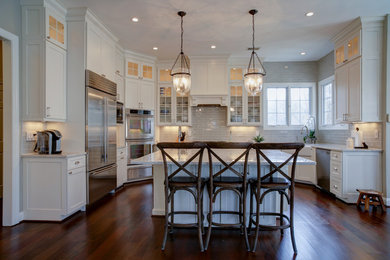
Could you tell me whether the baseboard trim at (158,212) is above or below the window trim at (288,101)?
below

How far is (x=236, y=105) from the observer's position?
571cm

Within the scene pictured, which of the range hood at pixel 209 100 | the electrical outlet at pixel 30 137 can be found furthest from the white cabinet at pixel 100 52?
the range hood at pixel 209 100

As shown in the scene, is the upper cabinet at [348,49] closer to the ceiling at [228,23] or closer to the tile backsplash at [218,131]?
the ceiling at [228,23]

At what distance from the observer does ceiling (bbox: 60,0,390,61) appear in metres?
3.25

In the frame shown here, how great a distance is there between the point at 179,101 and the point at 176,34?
6.34 ft

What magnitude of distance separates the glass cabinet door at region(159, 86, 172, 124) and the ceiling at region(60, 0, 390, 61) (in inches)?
38.4

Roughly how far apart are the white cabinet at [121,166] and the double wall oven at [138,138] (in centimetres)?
14

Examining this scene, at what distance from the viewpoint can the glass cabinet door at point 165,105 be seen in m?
5.82

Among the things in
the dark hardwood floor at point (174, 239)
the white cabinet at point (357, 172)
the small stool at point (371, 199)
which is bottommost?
the dark hardwood floor at point (174, 239)

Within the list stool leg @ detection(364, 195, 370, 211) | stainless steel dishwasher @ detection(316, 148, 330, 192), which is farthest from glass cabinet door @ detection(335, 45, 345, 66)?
stool leg @ detection(364, 195, 370, 211)

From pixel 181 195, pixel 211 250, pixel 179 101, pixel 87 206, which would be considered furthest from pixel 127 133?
pixel 211 250

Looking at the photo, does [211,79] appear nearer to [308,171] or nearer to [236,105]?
[236,105]

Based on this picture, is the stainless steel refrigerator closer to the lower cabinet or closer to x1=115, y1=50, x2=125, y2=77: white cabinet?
the lower cabinet

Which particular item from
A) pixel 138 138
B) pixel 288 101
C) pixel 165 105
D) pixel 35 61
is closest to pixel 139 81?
pixel 165 105
